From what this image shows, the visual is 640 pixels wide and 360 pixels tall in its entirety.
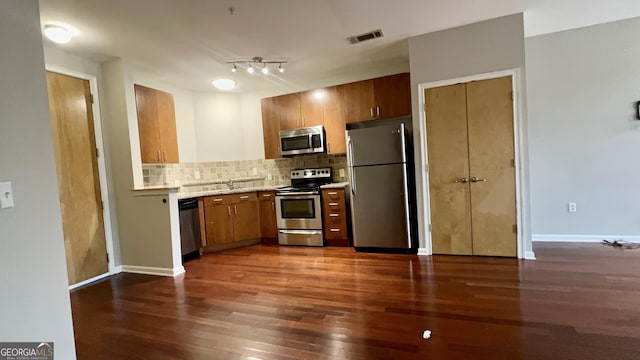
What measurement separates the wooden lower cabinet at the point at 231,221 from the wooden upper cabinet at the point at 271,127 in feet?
2.50

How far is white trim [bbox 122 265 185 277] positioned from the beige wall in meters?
2.85

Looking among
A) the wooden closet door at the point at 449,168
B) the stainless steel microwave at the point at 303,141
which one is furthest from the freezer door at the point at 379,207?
the stainless steel microwave at the point at 303,141

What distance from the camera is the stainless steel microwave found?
4543 millimetres

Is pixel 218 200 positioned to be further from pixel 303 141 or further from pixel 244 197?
pixel 303 141

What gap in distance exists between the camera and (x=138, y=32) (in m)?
2.88

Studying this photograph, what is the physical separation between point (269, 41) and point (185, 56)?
1.05 m

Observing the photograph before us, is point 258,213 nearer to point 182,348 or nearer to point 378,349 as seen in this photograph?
point 182,348

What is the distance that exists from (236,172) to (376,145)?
2.65m

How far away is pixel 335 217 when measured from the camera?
434cm

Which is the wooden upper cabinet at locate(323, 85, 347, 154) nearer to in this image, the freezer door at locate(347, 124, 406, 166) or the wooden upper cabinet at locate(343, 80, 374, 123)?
the wooden upper cabinet at locate(343, 80, 374, 123)

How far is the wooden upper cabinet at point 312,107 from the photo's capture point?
4605 mm

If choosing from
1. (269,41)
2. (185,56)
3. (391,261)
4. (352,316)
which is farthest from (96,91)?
(391,261)

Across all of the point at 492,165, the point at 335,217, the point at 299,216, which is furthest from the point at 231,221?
the point at 492,165

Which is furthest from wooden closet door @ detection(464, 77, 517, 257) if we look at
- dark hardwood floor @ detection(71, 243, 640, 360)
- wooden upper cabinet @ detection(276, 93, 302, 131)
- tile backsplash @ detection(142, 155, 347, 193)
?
wooden upper cabinet @ detection(276, 93, 302, 131)
